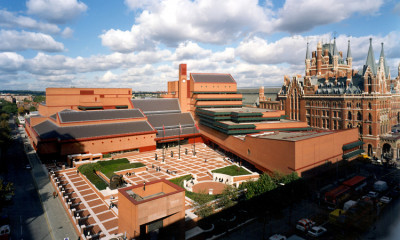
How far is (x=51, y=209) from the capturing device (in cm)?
3762

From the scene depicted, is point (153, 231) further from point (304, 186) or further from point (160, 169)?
point (160, 169)

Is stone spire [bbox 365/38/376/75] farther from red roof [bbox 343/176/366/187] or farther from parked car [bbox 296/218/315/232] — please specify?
parked car [bbox 296/218/315/232]

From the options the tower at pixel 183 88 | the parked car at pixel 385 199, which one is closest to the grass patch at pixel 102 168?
the tower at pixel 183 88

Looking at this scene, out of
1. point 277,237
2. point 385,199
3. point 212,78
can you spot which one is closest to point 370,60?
point 385,199

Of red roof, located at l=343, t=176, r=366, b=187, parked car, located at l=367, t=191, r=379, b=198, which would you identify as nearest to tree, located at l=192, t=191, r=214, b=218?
red roof, located at l=343, t=176, r=366, b=187

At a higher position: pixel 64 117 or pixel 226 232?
pixel 64 117

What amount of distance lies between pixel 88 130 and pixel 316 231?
55323 millimetres

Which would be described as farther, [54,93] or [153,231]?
[54,93]

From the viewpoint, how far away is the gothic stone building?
65875mm

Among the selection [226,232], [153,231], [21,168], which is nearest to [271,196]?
[226,232]

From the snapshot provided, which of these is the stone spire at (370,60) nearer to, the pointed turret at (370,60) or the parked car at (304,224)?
the pointed turret at (370,60)

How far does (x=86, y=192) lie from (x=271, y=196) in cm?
3010

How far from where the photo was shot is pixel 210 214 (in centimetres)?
3161

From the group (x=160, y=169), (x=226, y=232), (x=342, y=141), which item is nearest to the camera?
(x=226, y=232)
